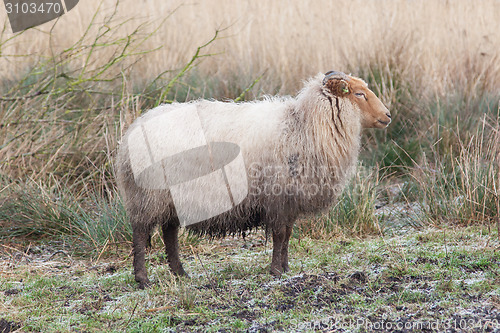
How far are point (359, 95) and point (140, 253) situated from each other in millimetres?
2011

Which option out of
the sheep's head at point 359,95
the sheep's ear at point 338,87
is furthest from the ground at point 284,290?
the sheep's ear at point 338,87

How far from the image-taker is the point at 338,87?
14.7 feet

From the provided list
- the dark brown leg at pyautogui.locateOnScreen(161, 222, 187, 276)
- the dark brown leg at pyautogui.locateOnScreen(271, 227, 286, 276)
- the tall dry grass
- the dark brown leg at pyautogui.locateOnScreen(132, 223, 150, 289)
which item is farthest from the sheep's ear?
the dark brown leg at pyautogui.locateOnScreen(132, 223, 150, 289)

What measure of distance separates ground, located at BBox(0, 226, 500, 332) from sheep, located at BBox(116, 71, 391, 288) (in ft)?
1.56

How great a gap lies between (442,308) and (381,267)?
3.00 ft

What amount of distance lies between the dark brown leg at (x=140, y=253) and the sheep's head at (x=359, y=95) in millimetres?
1734

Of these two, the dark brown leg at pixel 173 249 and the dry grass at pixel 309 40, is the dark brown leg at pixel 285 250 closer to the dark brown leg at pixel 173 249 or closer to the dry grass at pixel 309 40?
the dark brown leg at pixel 173 249

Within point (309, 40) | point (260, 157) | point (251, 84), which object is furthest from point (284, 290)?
point (309, 40)

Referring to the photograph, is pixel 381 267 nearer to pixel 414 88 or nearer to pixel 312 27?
pixel 414 88

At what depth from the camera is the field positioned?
3943 millimetres

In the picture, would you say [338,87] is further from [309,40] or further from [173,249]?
[309,40]

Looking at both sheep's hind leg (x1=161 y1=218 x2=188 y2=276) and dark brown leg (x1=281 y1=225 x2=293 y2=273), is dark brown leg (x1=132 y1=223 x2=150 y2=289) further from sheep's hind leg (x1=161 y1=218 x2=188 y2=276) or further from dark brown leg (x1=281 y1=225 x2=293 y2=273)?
dark brown leg (x1=281 y1=225 x2=293 y2=273)

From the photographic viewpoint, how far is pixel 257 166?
443cm

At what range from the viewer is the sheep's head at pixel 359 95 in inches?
176
